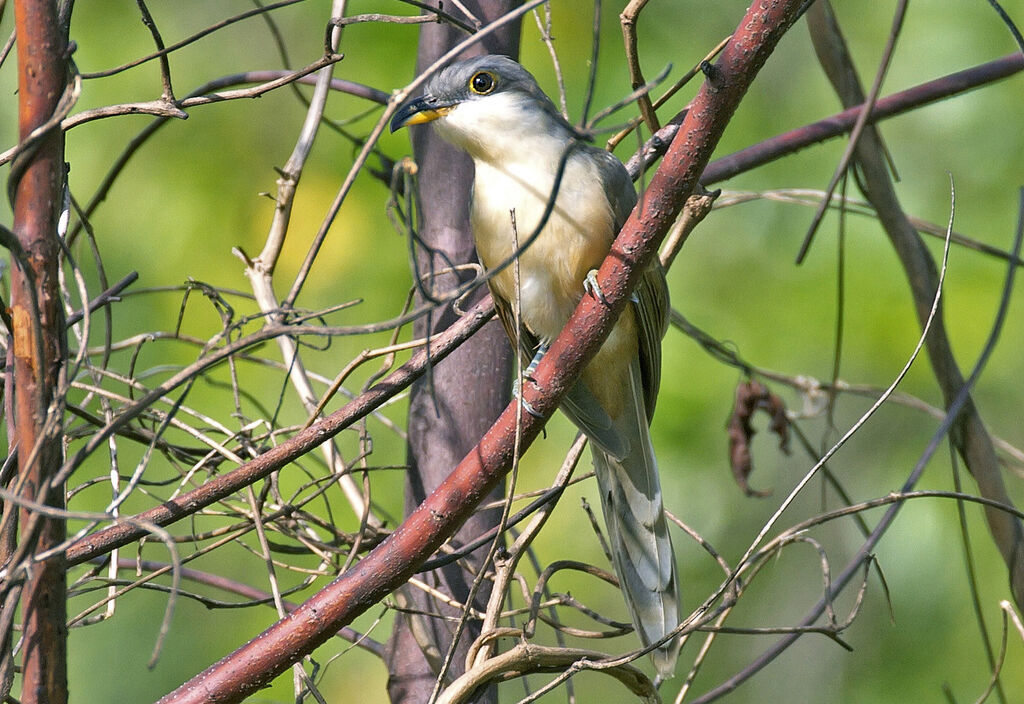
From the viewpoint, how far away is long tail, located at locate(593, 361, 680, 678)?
258 centimetres

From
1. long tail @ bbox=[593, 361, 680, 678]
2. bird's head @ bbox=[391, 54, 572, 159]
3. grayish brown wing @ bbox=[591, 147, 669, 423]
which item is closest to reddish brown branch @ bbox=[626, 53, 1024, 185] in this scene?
grayish brown wing @ bbox=[591, 147, 669, 423]

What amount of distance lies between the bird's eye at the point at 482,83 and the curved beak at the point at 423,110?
0.08 meters

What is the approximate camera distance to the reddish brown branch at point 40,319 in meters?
1.35

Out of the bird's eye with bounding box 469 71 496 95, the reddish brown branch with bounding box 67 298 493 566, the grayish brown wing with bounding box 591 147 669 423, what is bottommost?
the reddish brown branch with bounding box 67 298 493 566

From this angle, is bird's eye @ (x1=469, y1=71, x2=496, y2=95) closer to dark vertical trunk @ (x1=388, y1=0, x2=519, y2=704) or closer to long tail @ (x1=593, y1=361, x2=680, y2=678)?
dark vertical trunk @ (x1=388, y1=0, x2=519, y2=704)

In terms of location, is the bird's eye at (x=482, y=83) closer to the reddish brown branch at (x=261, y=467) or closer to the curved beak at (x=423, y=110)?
the curved beak at (x=423, y=110)

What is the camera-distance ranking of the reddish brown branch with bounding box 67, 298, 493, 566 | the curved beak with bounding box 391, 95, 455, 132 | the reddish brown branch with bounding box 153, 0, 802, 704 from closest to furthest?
the reddish brown branch with bounding box 153, 0, 802, 704 < the reddish brown branch with bounding box 67, 298, 493, 566 < the curved beak with bounding box 391, 95, 455, 132

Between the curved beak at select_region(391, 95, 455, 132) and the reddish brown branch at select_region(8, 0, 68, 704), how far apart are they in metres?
1.35

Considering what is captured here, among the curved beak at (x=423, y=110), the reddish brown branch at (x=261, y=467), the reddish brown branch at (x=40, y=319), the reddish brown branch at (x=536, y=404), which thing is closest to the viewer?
the reddish brown branch at (x=40, y=319)

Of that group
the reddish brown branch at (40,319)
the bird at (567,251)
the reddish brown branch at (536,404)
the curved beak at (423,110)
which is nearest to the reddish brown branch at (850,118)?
the bird at (567,251)

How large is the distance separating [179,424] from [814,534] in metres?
5.28

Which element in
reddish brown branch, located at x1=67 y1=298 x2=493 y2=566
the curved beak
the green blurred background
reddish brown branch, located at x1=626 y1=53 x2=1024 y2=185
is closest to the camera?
reddish brown branch, located at x1=67 y1=298 x2=493 y2=566

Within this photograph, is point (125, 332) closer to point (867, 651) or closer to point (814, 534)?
point (814, 534)

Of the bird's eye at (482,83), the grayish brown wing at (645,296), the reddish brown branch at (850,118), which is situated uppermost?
the bird's eye at (482,83)
